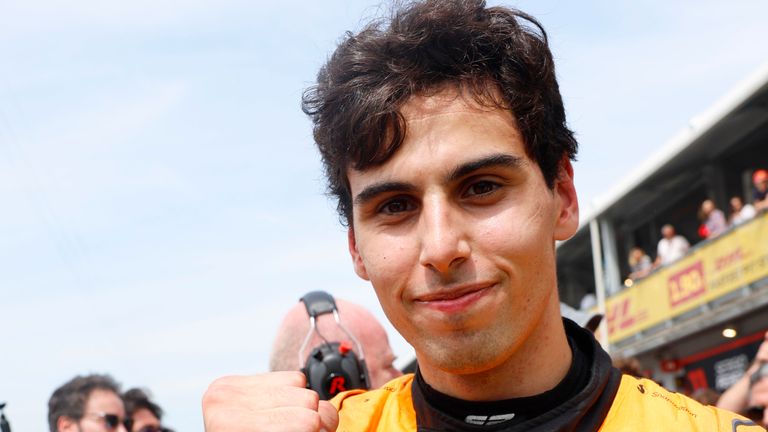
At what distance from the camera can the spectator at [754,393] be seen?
394 centimetres

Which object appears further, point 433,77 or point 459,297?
point 433,77

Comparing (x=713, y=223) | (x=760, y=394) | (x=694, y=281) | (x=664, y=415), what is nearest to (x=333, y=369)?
(x=664, y=415)

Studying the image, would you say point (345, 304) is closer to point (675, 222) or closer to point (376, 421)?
point (376, 421)

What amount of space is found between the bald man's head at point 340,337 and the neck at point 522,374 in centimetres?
87

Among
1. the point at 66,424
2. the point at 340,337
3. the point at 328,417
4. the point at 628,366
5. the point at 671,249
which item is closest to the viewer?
the point at 328,417

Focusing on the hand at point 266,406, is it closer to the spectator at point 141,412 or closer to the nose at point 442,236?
the nose at point 442,236

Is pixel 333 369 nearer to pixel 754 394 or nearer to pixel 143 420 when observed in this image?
pixel 754 394

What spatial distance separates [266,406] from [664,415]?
0.82 metres

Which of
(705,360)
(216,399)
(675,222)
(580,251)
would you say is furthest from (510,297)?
(580,251)

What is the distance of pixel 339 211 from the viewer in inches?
106

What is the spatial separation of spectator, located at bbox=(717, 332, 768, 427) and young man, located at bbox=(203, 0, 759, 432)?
1.72m

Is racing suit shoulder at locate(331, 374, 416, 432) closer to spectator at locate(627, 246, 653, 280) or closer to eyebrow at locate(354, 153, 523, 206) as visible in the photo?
eyebrow at locate(354, 153, 523, 206)

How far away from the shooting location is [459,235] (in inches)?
83.4

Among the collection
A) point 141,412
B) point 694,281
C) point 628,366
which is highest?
point 694,281
